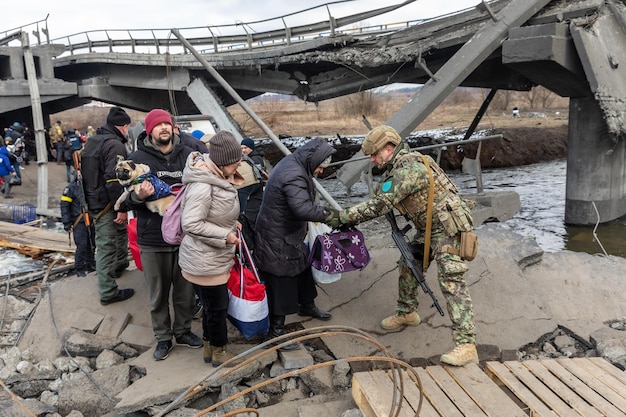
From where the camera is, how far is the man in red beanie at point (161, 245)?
12.6 ft

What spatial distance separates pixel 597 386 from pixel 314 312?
7.48 ft

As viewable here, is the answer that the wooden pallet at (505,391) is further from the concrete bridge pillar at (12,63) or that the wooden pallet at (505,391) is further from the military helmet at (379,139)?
the concrete bridge pillar at (12,63)

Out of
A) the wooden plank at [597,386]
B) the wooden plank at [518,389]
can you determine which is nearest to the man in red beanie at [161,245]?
the wooden plank at [518,389]

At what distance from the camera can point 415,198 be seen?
3961 millimetres

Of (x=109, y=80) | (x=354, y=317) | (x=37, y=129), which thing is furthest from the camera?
(x=109, y=80)

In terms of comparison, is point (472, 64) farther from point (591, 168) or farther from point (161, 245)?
point (161, 245)

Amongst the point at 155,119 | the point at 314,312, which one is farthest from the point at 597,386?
the point at 155,119

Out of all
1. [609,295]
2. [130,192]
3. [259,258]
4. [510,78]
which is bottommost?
[609,295]

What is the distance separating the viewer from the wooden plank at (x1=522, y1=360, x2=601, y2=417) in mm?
3164

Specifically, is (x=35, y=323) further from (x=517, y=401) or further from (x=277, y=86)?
(x=277, y=86)

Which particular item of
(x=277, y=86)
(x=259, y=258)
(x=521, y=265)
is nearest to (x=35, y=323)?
(x=259, y=258)

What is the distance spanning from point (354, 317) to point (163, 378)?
1.83 metres

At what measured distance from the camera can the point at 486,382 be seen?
138 inches

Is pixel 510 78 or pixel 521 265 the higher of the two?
pixel 510 78
